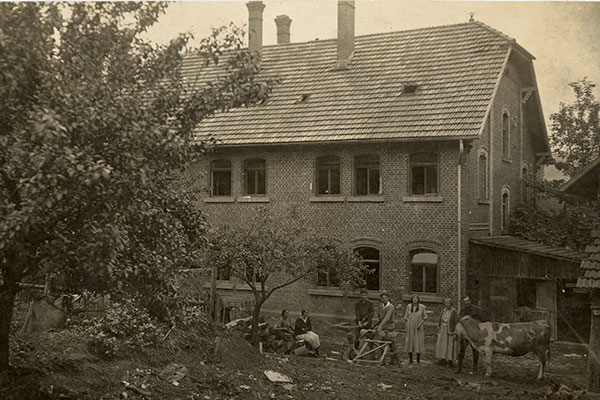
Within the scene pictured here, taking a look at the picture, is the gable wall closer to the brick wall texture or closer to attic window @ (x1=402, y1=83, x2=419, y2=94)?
the brick wall texture

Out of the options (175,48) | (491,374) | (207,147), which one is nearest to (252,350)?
(491,374)

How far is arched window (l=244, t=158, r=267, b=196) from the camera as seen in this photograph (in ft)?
81.6

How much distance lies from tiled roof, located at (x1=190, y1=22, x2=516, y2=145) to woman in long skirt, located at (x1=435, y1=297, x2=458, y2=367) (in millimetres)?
6628

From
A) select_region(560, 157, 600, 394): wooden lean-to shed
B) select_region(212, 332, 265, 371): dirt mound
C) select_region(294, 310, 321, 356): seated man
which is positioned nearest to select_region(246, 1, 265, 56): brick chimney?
select_region(294, 310, 321, 356): seated man

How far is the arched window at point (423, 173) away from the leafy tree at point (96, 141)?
13.5 meters

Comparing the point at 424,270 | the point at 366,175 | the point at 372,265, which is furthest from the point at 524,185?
the point at 372,265

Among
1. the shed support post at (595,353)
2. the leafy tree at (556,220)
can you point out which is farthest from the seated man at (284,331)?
the leafy tree at (556,220)

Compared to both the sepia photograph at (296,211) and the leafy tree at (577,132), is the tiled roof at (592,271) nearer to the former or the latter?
the sepia photograph at (296,211)

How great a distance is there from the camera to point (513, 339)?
15.0 meters

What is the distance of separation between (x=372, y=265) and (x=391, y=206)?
7.18 feet

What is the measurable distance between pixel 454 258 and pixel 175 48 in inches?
566

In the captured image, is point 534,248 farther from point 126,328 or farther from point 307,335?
point 126,328

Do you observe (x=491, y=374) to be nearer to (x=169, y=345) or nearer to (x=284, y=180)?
(x=169, y=345)

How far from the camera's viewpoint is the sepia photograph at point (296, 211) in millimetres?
7871
